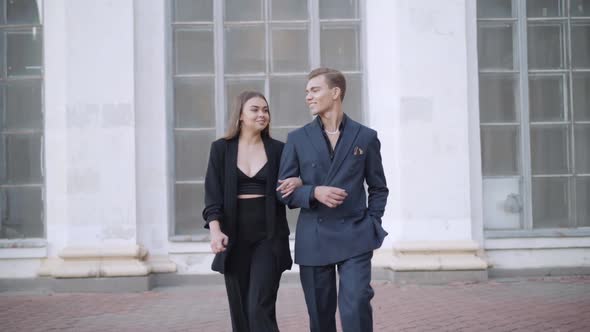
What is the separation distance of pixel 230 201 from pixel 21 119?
5.05 m

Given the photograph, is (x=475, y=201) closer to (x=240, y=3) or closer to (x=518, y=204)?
(x=518, y=204)

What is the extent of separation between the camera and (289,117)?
27.3 ft

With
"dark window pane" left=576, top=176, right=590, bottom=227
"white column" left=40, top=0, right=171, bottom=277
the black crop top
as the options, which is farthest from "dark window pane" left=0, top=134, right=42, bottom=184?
"dark window pane" left=576, top=176, right=590, bottom=227

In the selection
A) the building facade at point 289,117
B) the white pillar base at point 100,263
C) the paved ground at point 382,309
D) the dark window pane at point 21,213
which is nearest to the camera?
the paved ground at point 382,309

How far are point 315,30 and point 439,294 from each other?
3.53 meters

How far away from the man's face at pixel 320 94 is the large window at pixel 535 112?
471 cm

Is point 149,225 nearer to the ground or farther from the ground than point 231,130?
nearer to the ground

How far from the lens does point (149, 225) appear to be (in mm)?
8078

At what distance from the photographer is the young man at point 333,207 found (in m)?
3.87

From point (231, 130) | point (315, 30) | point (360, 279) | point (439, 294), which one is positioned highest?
point (315, 30)

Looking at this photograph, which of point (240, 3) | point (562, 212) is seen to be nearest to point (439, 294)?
point (562, 212)

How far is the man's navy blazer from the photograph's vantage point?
3914 mm

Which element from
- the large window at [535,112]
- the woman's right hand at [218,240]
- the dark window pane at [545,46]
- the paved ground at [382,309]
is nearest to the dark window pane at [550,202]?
the large window at [535,112]

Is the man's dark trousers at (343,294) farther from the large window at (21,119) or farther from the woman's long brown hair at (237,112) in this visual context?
the large window at (21,119)
